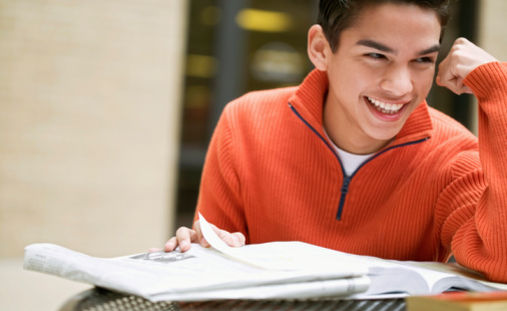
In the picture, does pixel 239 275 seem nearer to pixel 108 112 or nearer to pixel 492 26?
pixel 108 112

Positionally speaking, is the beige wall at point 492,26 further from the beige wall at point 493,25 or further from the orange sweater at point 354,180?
the orange sweater at point 354,180

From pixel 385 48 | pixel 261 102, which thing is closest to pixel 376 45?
pixel 385 48

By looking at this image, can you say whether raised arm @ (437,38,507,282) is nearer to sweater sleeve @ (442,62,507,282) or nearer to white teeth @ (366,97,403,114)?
sweater sleeve @ (442,62,507,282)

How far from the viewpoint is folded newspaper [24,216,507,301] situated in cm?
75

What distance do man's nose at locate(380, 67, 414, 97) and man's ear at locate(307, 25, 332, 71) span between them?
0.29 metres

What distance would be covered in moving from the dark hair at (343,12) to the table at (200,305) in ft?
2.57

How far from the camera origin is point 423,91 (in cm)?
134

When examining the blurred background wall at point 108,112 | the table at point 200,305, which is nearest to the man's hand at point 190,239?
the table at point 200,305

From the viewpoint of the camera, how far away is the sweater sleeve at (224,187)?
160 centimetres

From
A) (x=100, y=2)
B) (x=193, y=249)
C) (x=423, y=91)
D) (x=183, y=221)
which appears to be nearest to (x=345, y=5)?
(x=423, y=91)

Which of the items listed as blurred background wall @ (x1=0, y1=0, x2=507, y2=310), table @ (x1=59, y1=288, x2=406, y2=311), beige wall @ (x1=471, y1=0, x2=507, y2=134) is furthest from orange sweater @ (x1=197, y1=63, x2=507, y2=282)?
beige wall @ (x1=471, y1=0, x2=507, y2=134)

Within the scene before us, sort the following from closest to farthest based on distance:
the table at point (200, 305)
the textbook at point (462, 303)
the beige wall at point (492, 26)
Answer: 1. the textbook at point (462, 303)
2. the table at point (200, 305)
3. the beige wall at point (492, 26)

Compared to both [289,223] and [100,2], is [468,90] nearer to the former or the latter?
[289,223]

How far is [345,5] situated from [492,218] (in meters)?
0.63
